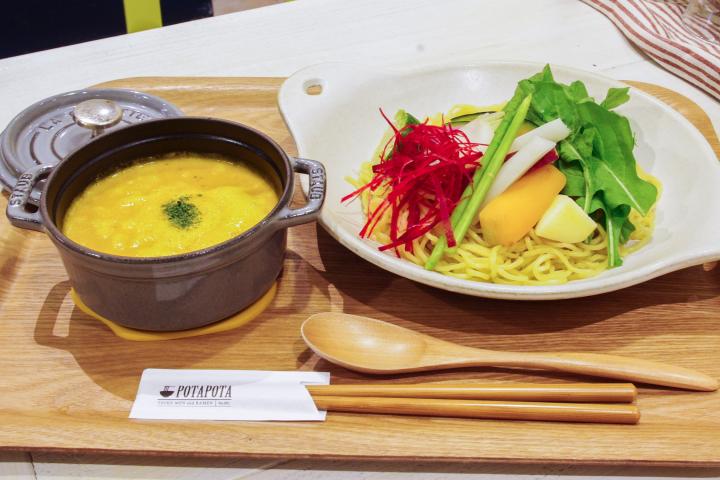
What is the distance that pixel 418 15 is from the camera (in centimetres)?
276

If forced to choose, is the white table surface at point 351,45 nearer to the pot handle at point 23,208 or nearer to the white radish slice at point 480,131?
the white radish slice at point 480,131

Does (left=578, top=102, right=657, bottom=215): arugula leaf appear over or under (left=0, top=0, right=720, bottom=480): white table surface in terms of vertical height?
over

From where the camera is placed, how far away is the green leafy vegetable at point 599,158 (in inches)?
59.4

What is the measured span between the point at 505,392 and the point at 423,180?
1.86ft

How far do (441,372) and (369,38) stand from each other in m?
1.69

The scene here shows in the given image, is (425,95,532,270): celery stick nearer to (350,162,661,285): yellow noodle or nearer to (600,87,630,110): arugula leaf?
(350,162,661,285): yellow noodle

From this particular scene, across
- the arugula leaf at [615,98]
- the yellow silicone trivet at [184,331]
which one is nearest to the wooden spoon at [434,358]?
the yellow silicone trivet at [184,331]

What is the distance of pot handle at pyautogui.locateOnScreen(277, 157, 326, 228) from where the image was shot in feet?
4.02

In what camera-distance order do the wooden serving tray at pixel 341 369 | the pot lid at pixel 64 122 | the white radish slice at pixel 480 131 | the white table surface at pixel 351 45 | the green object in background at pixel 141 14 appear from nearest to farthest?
the wooden serving tray at pixel 341 369 < the white radish slice at pixel 480 131 < the pot lid at pixel 64 122 < the white table surface at pixel 351 45 < the green object in background at pixel 141 14

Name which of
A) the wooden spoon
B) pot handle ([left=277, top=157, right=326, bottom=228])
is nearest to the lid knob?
pot handle ([left=277, top=157, right=326, bottom=228])

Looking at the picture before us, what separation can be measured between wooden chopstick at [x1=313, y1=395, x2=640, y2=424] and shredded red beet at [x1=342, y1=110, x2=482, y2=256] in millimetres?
410

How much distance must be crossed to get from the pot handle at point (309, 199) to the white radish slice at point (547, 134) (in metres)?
0.50

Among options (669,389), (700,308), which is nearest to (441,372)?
(669,389)

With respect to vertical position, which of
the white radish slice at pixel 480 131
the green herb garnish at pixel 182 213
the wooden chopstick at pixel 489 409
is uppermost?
the white radish slice at pixel 480 131
